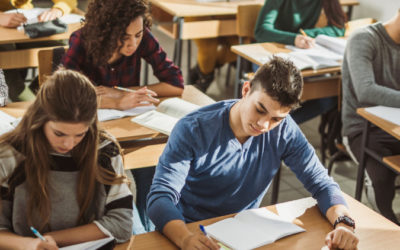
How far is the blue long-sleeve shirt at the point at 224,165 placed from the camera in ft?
5.34

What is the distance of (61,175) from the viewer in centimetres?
139

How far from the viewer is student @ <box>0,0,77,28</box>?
10.4 ft

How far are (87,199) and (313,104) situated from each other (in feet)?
7.18

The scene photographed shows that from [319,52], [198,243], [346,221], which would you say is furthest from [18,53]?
[346,221]

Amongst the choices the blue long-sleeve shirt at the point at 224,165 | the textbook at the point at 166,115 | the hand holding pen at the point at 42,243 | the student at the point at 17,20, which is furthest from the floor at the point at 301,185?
the hand holding pen at the point at 42,243

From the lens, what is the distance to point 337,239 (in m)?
1.50

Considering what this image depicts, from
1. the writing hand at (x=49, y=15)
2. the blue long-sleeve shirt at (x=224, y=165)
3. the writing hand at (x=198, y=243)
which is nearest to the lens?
the writing hand at (x=198, y=243)

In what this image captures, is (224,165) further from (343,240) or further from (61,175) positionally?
(61,175)

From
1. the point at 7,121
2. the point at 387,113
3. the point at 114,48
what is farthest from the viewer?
the point at 387,113

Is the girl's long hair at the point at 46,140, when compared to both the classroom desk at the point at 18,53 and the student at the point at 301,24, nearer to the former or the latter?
the classroom desk at the point at 18,53

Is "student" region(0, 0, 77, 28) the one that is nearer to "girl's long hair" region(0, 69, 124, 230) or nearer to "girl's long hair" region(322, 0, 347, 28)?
"girl's long hair" region(322, 0, 347, 28)

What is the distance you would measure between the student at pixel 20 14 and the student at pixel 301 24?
125 centimetres

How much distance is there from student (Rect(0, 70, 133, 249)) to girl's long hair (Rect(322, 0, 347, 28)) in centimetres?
258

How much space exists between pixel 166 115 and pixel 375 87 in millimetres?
1084
